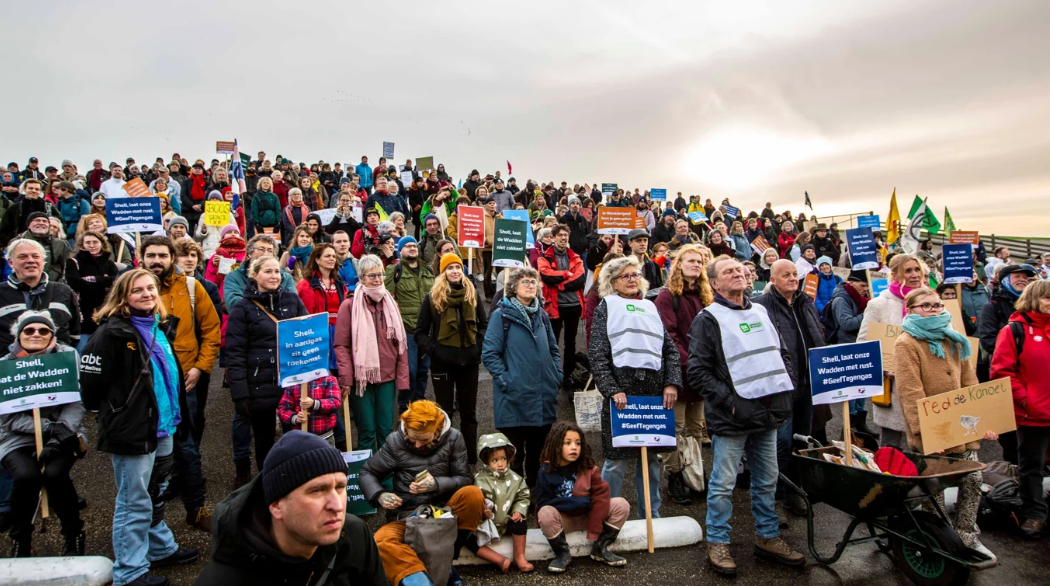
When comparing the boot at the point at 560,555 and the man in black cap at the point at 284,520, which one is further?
the boot at the point at 560,555

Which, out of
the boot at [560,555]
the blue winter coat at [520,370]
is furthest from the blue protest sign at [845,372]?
the boot at [560,555]

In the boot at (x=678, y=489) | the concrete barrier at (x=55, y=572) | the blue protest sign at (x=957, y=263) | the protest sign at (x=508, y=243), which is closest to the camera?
the concrete barrier at (x=55, y=572)

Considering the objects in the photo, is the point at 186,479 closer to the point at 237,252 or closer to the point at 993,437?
the point at 237,252

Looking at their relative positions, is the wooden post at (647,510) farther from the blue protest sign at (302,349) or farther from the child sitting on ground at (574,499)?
the blue protest sign at (302,349)

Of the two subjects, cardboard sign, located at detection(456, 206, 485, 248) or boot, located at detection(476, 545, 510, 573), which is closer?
boot, located at detection(476, 545, 510, 573)

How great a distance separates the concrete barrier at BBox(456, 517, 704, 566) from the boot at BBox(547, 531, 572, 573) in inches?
5.9

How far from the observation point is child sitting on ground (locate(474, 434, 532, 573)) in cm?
431

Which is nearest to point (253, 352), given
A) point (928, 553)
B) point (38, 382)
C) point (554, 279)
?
point (38, 382)

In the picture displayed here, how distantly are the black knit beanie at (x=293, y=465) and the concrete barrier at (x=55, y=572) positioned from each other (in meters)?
3.08

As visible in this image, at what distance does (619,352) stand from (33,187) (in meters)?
10.4

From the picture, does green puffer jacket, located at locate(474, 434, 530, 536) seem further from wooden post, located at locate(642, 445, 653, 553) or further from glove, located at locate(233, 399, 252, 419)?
glove, located at locate(233, 399, 252, 419)

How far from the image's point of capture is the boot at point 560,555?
427 cm

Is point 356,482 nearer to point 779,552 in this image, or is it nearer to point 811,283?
point 779,552

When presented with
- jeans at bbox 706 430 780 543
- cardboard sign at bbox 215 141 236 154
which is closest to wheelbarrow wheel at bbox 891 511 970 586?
jeans at bbox 706 430 780 543
